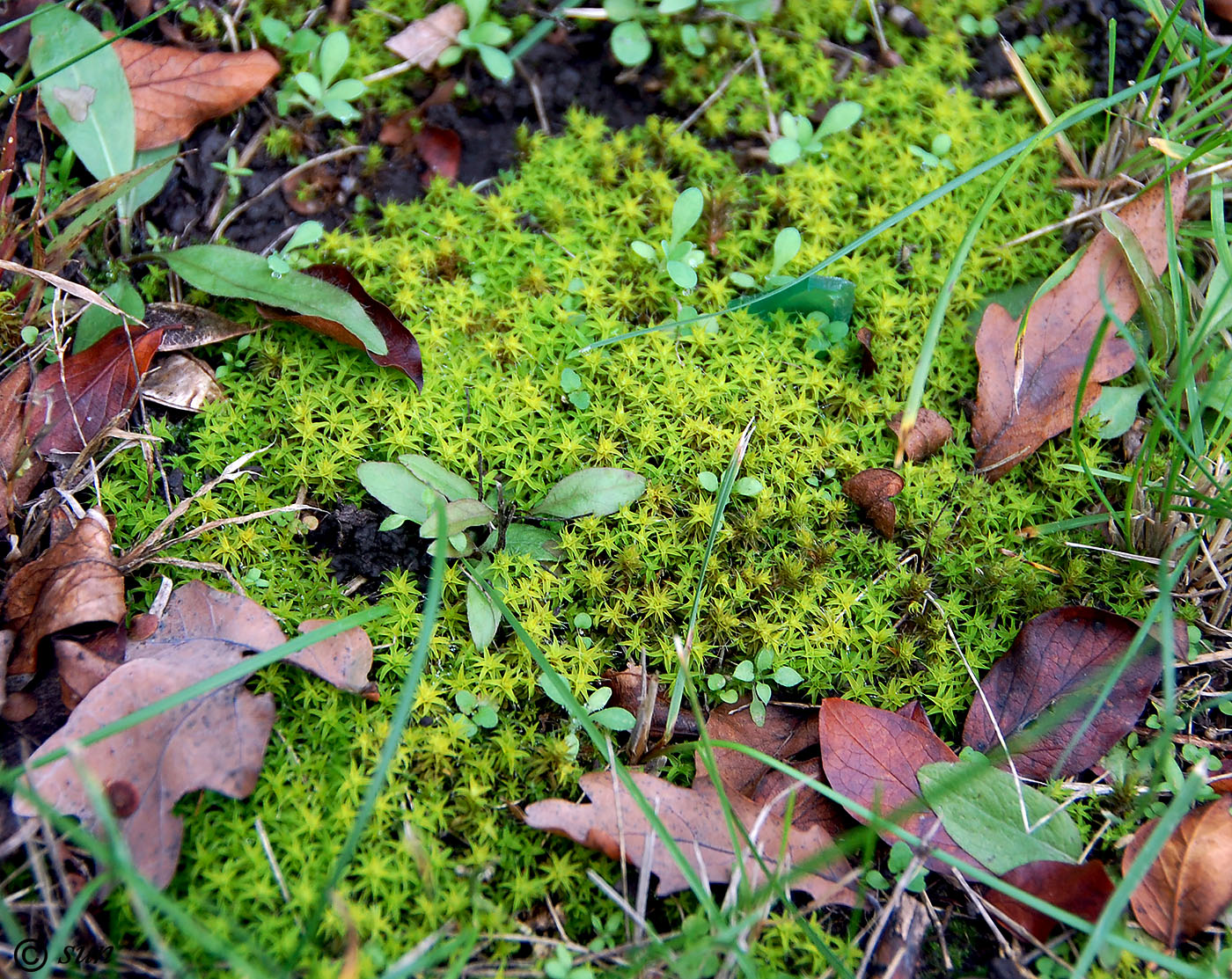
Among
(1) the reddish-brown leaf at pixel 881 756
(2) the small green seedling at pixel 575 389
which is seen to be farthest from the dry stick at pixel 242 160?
(1) the reddish-brown leaf at pixel 881 756

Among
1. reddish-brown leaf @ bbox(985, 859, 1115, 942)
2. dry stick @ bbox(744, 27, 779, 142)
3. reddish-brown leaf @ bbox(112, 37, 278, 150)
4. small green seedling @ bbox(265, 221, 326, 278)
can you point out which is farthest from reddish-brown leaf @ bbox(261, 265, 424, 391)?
reddish-brown leaf @ bbox(985, 859, 1115, 942)

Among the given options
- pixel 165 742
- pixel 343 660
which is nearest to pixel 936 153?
pixel 343 660

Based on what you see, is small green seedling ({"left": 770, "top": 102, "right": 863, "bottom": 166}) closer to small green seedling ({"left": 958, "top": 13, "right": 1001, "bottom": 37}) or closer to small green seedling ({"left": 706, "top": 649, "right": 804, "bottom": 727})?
small green seedling ({"left": 958, "top": 13, "right": 1001, "bottom": 37})

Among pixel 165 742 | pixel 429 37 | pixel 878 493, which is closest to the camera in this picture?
pixel 165 742

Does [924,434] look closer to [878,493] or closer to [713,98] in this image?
[878,493]

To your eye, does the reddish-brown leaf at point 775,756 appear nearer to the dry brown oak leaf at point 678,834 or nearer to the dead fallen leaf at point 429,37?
the dry brown oak leaf at point 678,834

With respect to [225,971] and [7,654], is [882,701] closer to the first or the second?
[225,971]

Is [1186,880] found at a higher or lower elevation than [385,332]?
lower
